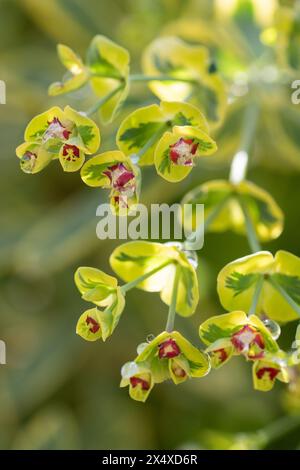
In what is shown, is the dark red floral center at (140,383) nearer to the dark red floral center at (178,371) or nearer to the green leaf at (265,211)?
the dark red floral center at (178,371)

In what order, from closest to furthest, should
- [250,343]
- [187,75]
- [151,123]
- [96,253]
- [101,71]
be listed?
[250,343] < [151,123] < [101,71] < [187,75] < [96,253]

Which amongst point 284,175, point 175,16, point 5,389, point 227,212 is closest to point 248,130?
point 227,212

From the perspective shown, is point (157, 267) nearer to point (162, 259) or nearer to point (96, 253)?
point (162, 259)

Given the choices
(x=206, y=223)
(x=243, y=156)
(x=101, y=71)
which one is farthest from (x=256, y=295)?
(x=101, y=71)

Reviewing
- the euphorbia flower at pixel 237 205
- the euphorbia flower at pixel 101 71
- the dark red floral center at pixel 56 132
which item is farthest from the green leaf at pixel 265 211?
the dark red floral center at pixel 56 132

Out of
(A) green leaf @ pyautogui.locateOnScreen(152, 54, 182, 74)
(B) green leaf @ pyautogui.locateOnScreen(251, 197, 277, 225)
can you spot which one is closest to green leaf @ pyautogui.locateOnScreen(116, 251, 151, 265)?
(B) green leaf @ pyautogui.locateOnScreen(251, 197, 277, 225)

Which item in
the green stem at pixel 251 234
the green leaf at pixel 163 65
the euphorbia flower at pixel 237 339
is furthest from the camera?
the green leaf at pixel 163 65
